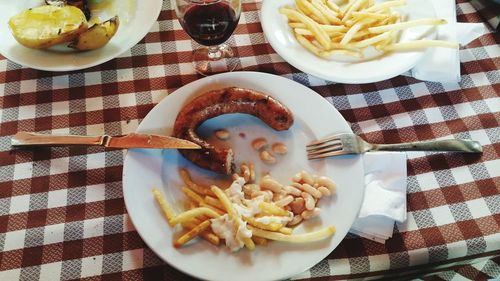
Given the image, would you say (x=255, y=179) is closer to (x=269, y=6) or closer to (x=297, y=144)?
(x=297, y=144)

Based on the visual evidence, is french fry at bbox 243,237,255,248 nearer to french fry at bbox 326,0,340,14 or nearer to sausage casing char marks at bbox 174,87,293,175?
sausage casing char marks at bbox 174,87,293,175

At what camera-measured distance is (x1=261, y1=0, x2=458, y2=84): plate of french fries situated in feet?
4.01

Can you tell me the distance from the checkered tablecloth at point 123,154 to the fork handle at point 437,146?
3 cm

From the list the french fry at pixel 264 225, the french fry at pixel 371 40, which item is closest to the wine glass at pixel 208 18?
the french fry at pixel 371 40

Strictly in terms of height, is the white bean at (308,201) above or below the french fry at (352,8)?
below

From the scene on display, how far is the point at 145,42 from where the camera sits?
4.52ft

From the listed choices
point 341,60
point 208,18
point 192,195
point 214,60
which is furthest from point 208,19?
point 192,195

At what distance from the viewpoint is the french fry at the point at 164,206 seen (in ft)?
3.09

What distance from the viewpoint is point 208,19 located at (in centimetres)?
120

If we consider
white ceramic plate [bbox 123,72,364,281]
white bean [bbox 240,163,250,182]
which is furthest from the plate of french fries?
white bean [bbox 240,163,250,182]

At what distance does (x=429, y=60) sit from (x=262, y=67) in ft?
1.60

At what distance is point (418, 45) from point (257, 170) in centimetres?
59

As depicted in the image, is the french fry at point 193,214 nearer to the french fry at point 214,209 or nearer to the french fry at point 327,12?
the french fry at point 214,209

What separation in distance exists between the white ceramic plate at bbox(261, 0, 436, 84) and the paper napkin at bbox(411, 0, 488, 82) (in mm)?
56
